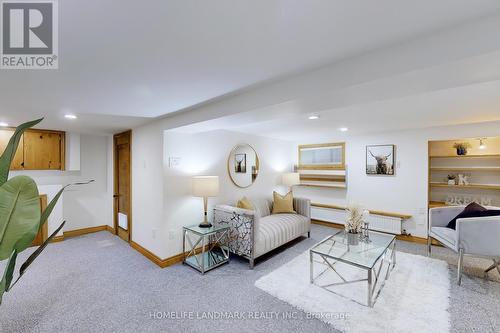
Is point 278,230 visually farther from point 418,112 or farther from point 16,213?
point 16,213

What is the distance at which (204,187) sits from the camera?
3145 millimetres

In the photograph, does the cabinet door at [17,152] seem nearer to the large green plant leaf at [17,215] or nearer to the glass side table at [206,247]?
the glass side table at [206,247]

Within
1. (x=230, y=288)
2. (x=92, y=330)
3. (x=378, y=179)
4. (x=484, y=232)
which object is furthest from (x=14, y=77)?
(x=378, y=179)

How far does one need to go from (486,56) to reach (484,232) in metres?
2.49

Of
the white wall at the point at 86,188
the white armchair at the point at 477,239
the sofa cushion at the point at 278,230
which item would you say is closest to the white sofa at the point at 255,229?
the sofa cushion at the point at 278,230

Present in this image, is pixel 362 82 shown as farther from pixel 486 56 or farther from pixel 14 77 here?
pixel 14 77

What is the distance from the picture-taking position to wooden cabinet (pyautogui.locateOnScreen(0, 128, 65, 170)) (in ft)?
12.2

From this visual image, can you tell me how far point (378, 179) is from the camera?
14.5 ft

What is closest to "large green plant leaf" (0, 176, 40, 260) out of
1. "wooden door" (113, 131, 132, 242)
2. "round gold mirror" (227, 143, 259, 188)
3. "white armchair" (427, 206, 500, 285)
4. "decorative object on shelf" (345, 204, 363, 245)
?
"decorative object on shelf" (345, 204, 363, 245)

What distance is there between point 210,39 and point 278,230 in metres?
2.89

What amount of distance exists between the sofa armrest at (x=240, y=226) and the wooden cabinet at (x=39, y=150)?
10.6ft

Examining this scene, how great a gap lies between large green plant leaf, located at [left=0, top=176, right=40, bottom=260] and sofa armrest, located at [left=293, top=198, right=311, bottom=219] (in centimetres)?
399

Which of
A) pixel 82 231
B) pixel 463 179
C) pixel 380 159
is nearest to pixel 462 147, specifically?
pixel 463 179

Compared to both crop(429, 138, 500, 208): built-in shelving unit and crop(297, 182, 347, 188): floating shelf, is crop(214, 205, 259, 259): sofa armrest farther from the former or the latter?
crop(429, 138, 500, 208): built-in shelving unit
